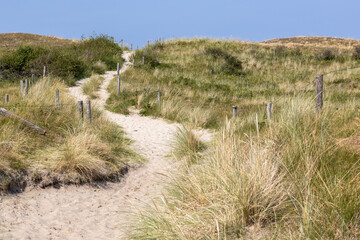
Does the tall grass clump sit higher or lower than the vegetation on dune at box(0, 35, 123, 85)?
lower

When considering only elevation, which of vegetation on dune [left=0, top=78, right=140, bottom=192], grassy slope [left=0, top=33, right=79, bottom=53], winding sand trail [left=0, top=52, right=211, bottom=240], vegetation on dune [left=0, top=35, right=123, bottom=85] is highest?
grassy slope [left=0, top=33, right=79, bottom=53]

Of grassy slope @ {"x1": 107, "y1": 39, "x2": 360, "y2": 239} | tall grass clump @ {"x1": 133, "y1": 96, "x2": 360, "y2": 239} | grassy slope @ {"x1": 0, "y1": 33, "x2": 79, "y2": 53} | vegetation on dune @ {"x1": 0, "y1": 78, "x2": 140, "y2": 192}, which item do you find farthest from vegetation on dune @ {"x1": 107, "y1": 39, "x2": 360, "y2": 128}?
grassy slope @ {"x1": 0, "y1": 33, "x2": 79, "y2": 53}

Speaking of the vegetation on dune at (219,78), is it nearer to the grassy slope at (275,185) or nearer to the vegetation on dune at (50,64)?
the vegetation on dune at (50,64)

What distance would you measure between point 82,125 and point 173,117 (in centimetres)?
541

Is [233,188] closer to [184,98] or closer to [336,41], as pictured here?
[184,98]

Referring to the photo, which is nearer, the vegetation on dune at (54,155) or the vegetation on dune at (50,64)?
the vegetation on dune at (54,155)

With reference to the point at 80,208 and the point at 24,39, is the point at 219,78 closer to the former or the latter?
the point at 80,208

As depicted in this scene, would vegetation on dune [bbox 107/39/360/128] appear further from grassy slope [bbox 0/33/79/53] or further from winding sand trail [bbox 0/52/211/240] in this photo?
grassy slope [bbox 0/33/79/53]

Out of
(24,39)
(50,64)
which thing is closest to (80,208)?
(50,64)

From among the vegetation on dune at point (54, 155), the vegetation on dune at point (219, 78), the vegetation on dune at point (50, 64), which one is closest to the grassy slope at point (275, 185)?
the vegetation on dune at point (54, 155)

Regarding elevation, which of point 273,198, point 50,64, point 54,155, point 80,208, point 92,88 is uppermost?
point 50,64

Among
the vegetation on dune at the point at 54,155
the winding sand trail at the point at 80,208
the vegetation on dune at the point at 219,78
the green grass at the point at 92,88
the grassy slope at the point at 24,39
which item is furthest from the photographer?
the grassy slope at the point at 24,39

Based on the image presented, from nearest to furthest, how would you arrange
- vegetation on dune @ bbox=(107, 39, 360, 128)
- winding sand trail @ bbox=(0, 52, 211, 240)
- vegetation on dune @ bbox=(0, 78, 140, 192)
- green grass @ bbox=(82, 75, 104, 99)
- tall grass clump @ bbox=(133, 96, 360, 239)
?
1. tall grass clump @ bbox=(133, 96, 360, 239)
2. winding sand trail @ bbox=(0, 52, 211, 240)
3. vegetation on dune @ bbox=(0, 78, 140, 192)
4. vegetation on dune @ bbox=(107, 39, 360, 128)
5. green grass @ bbox=(82, 75, 104, 99)

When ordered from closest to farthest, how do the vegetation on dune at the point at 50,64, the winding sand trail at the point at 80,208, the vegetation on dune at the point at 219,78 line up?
the winding sand trail at the point at 80,208 → the vegetation on dune at the point at 219,78 → the vegetation on dune at the point at 50,64
